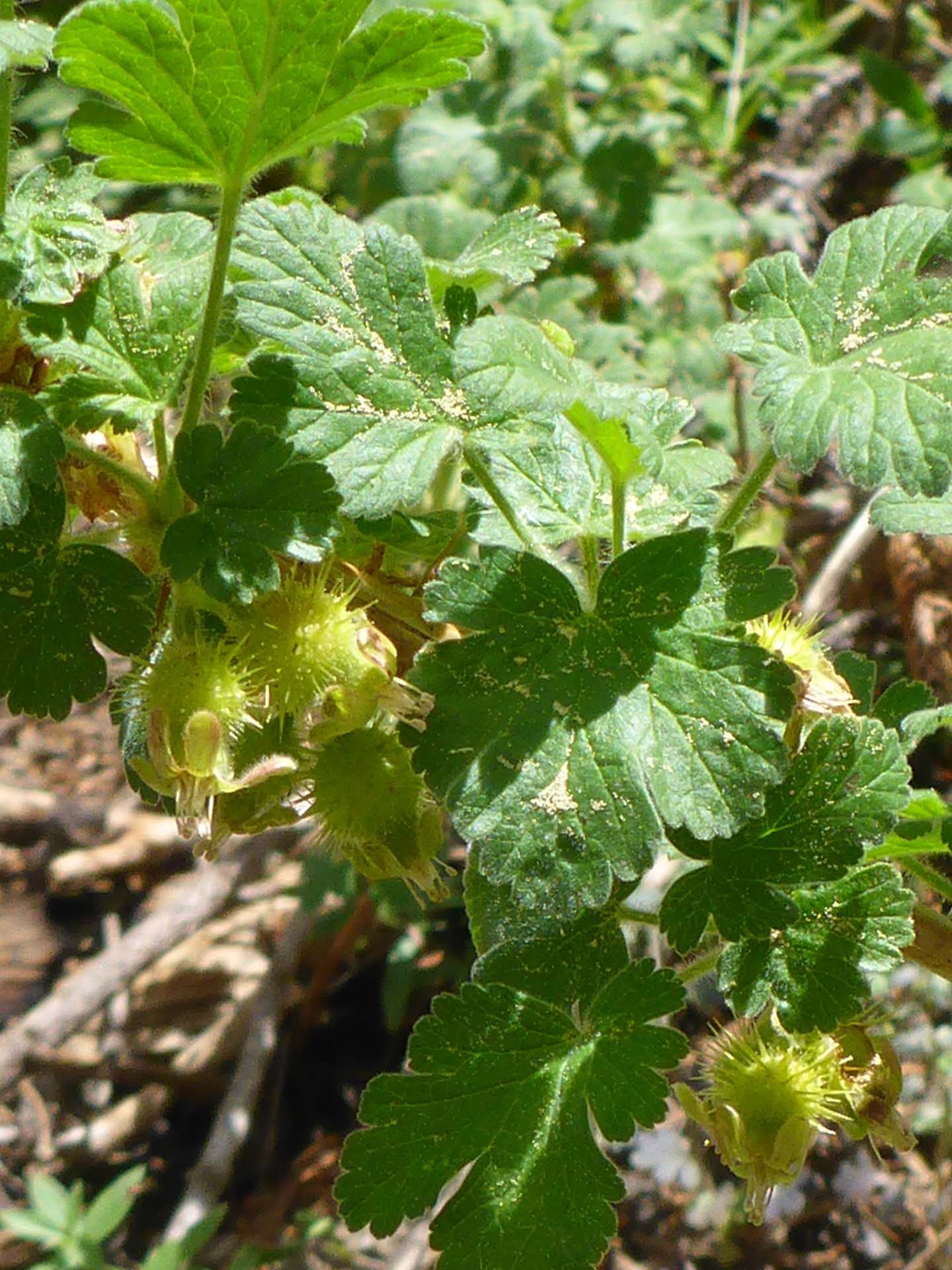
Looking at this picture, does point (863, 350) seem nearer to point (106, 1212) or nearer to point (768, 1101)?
point (768, 1101)

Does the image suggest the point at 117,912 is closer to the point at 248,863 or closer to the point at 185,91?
the point at 248,863

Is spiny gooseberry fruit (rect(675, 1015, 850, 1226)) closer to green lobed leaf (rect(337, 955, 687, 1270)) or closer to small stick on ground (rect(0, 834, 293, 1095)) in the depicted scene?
green lobed leaf (rect(337, 955, 687, 1270))

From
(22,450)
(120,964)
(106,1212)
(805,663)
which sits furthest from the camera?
(120,964)

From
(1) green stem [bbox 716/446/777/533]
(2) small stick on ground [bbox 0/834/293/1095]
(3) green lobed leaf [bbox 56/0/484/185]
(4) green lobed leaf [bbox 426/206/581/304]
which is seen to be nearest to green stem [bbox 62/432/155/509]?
(3) green lobed leaf [bbox 56/0/484/185]

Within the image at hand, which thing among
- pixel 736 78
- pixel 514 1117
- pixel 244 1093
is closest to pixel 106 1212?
pixel 244 1093

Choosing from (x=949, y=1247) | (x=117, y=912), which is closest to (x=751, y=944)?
(x=949, y=1247)

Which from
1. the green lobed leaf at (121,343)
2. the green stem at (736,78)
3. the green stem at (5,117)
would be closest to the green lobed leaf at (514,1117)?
the green lobed leaf at (121,343)

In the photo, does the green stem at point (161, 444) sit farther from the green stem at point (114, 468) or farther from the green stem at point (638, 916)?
the green stem at point (638, 916)
